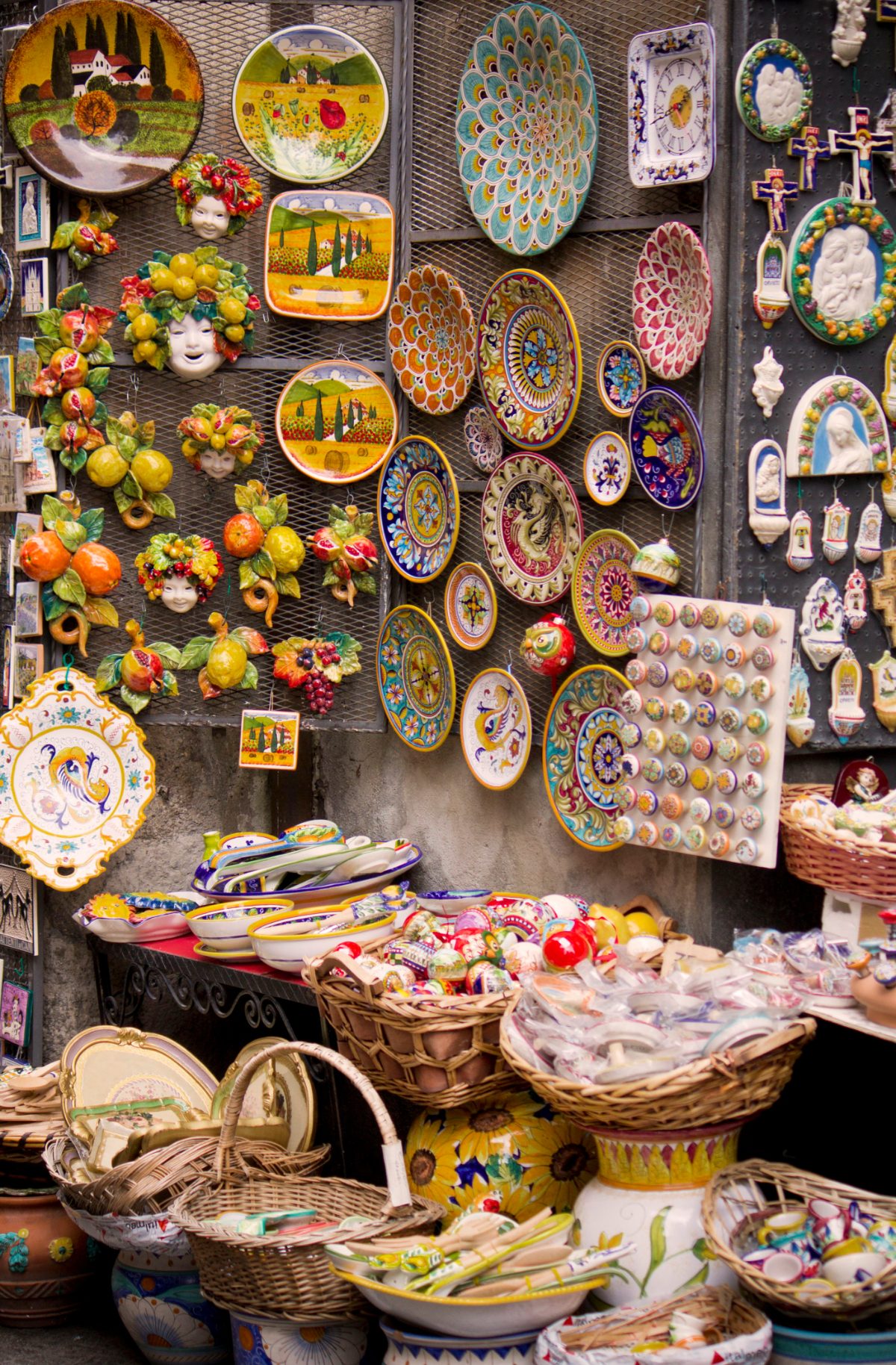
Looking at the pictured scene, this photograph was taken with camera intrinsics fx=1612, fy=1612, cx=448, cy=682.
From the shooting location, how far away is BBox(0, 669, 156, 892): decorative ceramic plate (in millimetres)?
4266

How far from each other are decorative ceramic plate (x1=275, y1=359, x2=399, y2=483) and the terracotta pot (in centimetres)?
193

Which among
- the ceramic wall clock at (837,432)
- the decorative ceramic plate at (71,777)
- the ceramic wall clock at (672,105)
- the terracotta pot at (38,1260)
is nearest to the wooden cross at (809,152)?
the ceramic wall clock at (672,105)

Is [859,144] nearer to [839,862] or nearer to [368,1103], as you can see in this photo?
[839,862]

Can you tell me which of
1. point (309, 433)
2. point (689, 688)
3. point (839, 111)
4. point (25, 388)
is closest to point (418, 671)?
point (309, 433)

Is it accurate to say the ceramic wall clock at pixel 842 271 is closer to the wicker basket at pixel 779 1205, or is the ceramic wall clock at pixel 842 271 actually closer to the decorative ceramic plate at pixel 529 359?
the decorative ceramic plate at pixel 529 359

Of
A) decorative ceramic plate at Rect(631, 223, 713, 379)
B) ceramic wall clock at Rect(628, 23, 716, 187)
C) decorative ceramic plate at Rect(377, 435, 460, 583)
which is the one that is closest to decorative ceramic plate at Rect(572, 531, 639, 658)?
decorative ceramic plate at Rect(631, 223, 713, 379)

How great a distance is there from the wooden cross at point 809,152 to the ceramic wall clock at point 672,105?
163 millimetres

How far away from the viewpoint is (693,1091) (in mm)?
2635

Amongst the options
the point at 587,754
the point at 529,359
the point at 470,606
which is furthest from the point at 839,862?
the point at 529,359

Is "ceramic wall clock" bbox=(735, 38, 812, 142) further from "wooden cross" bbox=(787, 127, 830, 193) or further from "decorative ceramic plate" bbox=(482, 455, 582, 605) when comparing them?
"decorative ceramic plate" bbox=(482, 455, 582, 605)

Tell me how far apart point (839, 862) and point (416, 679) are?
4.84 feet

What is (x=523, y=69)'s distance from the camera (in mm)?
3766

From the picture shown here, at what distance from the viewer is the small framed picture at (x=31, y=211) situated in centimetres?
425

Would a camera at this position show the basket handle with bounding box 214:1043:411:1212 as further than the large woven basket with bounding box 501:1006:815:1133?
Yes
